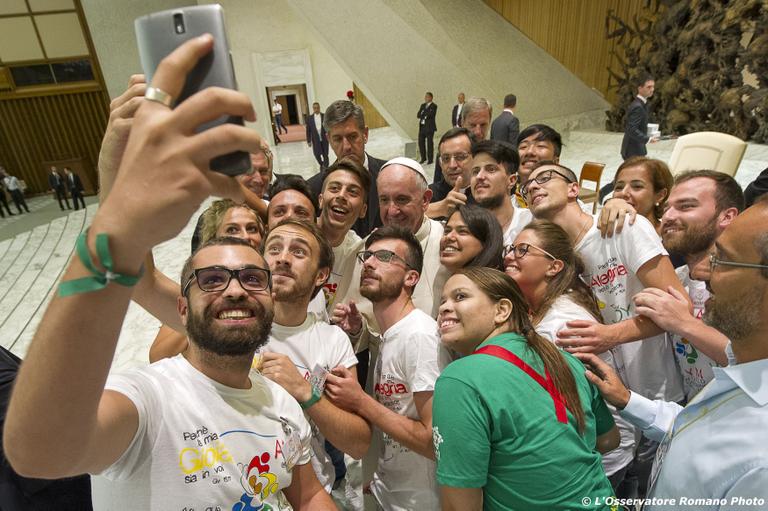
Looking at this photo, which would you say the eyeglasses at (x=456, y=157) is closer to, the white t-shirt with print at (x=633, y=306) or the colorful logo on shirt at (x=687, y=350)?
Answer: the white t-shirt with print at (x=633, y=306)

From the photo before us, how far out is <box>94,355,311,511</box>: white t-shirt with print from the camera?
1.13 meters

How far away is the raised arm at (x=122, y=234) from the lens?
60cm

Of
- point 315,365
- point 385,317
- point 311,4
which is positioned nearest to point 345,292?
point 385,317

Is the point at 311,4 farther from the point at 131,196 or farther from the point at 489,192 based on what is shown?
the point at 131,196

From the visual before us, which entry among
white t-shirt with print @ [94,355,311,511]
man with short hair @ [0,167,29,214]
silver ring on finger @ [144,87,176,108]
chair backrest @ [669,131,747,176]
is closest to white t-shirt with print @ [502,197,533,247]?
white t-shirt with print @ [94,355,311,511]

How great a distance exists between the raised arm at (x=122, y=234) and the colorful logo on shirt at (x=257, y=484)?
671 millimetres

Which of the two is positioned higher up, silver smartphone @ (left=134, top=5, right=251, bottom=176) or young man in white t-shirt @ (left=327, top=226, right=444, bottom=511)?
silver smartphone @ (left=134, top=5, right=251, bottom=176)

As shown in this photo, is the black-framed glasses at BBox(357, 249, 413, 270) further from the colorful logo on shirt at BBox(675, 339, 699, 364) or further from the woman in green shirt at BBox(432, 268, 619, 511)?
the colorful logo on shirt at BBox(675, 339, 699, 364)

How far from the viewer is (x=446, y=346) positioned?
1.91 meters

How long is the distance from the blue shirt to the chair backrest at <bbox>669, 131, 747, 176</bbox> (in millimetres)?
4154

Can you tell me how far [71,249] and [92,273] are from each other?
417 inches

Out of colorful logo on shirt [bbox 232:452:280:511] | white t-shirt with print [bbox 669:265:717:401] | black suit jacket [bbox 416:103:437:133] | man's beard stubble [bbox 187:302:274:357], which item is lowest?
black suit jacket [bbox 416:103:437:133]

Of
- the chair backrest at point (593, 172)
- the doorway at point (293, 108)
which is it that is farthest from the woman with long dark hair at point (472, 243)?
the doorway at point (293, 108)

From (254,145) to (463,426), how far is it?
3.86 ft
